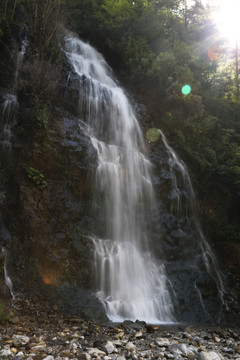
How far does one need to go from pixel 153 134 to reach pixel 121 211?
4.64 metres

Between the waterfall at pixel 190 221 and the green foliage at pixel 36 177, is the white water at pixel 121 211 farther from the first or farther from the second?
the green foliage at pixel 36 177

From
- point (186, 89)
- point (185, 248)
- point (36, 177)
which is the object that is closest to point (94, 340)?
point (36, 177)

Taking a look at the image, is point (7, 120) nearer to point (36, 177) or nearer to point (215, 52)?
point (36, 177)

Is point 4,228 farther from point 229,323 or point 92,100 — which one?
point 229,323

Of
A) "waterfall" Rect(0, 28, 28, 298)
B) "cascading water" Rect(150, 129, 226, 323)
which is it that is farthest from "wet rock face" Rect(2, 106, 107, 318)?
"cascading water" Rect(150, 129, 226, 323)

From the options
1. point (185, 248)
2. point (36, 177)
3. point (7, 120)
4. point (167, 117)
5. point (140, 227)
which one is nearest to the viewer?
point (36, 177)

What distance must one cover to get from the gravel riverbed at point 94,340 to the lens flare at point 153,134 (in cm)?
756

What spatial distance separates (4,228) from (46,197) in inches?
53.8

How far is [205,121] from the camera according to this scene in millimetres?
14070

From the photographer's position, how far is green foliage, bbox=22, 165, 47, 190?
793 centimetres

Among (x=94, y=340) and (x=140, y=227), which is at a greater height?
(x=140, y=227)

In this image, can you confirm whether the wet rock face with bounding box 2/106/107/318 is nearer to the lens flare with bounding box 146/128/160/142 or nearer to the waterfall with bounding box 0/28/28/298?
the waterfall with bounding box 0/28/28/298

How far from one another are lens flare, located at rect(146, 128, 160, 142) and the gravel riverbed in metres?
7.56

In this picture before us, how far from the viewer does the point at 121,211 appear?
30.4 feet
